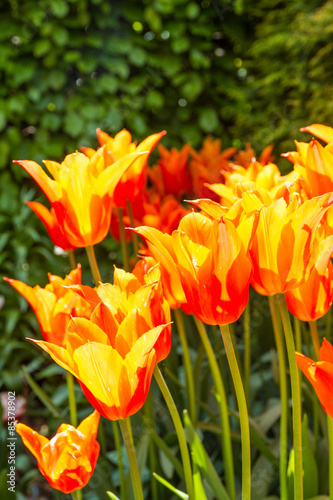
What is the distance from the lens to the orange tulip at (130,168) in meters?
1.07

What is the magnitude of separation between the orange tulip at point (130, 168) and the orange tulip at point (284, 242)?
1.44 ft

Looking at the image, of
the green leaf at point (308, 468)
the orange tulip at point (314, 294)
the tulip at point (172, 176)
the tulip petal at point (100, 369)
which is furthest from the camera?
the tulip at point (172, 176)

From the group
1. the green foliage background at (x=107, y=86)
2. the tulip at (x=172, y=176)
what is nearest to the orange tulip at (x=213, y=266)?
the tulip at (x=172, y=176)

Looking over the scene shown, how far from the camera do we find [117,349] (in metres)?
0.64

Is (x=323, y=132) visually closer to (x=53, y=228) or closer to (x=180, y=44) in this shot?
(x=53, y=228)

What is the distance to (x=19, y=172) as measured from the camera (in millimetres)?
2924

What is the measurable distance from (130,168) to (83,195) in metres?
0.22

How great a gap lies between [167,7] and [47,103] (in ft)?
2.41

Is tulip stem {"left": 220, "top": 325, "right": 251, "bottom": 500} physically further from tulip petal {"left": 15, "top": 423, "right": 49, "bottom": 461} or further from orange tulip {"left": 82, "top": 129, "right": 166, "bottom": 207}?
orange tulip {"left": 82, "top": 129, "right": 166, "bottom": 207}

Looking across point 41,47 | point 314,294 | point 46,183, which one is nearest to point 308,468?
point 314,294

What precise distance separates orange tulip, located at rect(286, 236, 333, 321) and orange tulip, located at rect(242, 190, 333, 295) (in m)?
0.05

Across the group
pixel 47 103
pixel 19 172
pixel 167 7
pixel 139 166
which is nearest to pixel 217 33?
pixel 167 7

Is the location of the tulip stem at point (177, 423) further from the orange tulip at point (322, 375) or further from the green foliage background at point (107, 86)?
the green foliage background at point (107, 86)

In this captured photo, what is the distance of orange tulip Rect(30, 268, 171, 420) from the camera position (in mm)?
613
